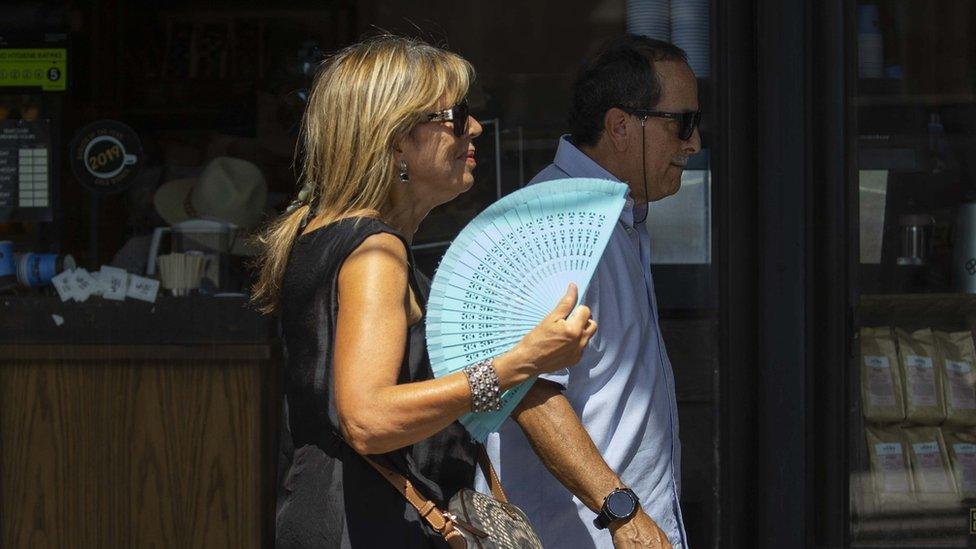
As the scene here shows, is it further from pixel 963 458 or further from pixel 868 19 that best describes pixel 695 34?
pixel 963 458

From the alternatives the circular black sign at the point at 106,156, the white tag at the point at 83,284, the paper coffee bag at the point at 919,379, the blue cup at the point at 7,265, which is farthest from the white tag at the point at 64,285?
the paper coffee bag at the point at 919,379

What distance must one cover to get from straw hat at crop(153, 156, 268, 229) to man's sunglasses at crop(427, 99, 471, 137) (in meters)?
2.54

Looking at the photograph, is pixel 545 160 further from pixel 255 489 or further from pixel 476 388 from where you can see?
pixel 476 388

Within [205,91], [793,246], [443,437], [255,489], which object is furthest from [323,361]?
[205,91]

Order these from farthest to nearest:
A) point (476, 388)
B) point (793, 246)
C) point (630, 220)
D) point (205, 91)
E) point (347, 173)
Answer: point (205, 91), point (793, 246), point (630, 220), point (347, 173), point (476, 388)

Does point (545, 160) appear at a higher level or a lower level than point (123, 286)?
higher

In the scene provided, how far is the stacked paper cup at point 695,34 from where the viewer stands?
156 inches

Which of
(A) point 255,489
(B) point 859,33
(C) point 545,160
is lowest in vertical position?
(A) point 255,489

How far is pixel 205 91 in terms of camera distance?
16.4 ft

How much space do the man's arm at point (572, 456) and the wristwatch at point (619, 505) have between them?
0.01m

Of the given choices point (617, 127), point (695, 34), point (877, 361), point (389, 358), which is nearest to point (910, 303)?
point (877, 361)

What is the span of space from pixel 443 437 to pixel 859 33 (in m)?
2.25

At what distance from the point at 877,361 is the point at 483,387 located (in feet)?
7.03

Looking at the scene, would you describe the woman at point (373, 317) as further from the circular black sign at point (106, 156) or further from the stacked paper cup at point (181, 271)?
the circular black sign at point (106, 156)
